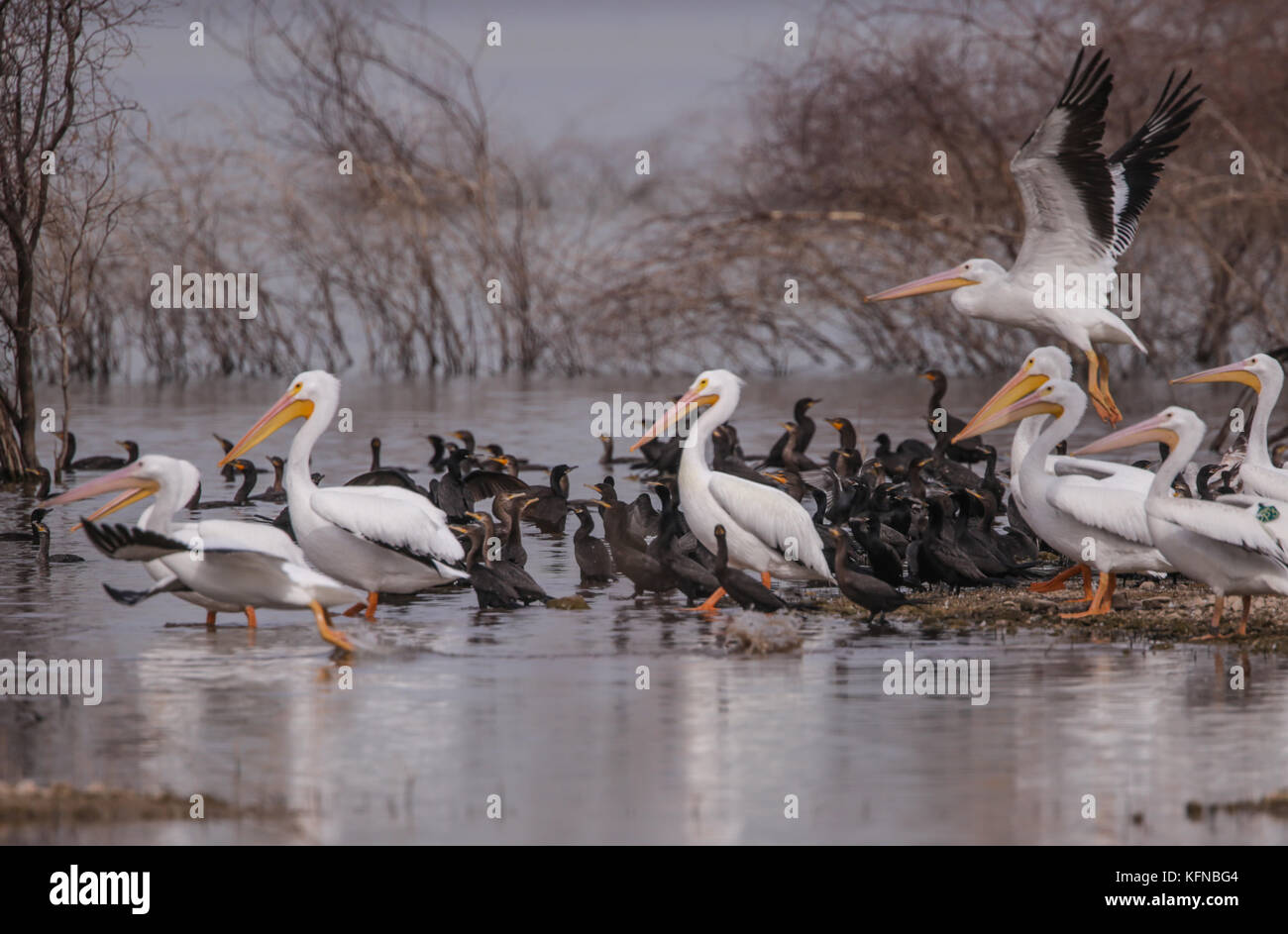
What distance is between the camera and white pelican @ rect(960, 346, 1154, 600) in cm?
851

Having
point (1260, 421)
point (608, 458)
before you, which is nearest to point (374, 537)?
point (1260, 421)

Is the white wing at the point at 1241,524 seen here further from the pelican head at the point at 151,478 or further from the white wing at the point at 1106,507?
the pelican head at the point at 151,478

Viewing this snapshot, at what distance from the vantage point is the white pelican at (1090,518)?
26.6 ft

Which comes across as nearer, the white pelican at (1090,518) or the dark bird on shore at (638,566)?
the white pelican at (1090,518)

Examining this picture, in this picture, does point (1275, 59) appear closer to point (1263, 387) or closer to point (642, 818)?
point (1263, 387)

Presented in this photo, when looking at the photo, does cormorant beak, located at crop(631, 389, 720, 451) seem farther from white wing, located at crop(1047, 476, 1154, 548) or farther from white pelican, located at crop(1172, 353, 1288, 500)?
white pelican, located at crop(1172, 353, 1288, 500)

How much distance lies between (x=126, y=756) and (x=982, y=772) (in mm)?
2424

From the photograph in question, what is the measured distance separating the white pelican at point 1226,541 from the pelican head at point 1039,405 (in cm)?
134

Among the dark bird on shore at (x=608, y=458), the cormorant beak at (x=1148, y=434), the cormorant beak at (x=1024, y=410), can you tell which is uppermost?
the cormorant beak at (x=1024, y=410)

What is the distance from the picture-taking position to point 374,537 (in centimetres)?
783

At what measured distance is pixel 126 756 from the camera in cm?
550

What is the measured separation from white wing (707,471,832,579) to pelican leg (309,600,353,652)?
6.97 ft

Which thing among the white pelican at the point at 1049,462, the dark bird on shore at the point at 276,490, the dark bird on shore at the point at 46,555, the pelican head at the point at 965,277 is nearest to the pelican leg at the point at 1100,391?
the pelican head at the point at 965,277

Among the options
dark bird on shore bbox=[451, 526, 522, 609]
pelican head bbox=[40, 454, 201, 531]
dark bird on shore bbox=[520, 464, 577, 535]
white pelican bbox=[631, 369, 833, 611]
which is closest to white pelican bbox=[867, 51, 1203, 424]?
dark bird on shore bbox=[520, 464, 577, 535]
